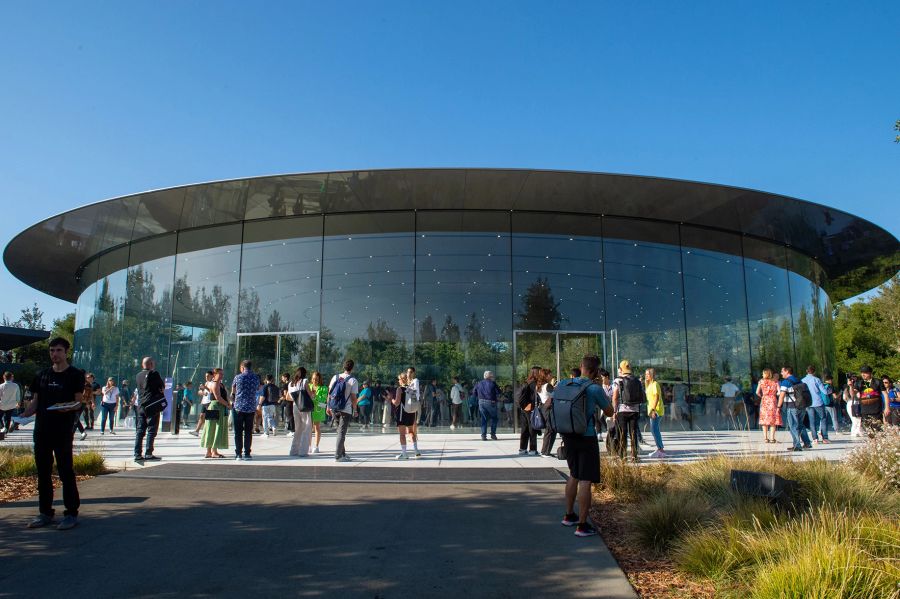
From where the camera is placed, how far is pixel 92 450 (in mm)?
9297


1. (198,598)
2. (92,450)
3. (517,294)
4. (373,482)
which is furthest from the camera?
(517,294)

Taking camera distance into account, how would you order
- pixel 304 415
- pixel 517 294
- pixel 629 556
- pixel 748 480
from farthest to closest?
pixel 517 294
pixel 304 415
pixel 748 480
pixel 629 556

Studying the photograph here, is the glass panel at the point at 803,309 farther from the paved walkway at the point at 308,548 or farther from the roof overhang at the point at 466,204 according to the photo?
the paved walkway at the point at 308,548

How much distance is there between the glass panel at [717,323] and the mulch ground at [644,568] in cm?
1417

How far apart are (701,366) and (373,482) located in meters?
14.0

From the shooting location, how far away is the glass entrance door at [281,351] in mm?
18438

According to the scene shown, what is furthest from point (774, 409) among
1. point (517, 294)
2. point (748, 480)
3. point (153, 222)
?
point (153, 222)

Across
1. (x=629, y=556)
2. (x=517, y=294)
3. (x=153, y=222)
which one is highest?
(x=153, y=222)

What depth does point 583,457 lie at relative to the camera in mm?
5578

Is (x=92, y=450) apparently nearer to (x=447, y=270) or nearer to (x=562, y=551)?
(x=562, y=551)

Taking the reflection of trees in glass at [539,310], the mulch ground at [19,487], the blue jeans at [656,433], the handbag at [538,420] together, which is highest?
the reflection of trees in glass at [539,310]

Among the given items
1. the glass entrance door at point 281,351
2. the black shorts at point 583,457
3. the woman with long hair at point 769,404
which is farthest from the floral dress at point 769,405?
the glass entrance door at point 281,351

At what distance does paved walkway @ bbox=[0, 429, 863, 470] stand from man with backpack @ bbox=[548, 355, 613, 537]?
3383 millimetres

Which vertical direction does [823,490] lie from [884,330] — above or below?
below
